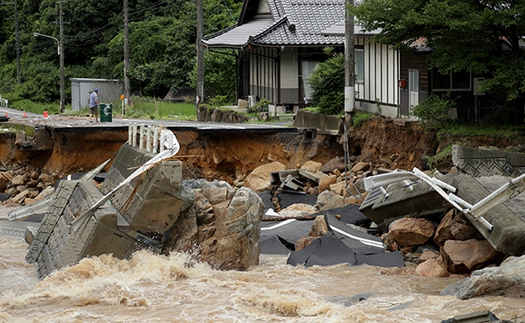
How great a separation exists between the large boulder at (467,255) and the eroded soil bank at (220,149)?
31.3 ft

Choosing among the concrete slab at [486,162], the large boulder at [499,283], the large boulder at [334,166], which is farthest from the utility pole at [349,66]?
the large boulder at [499,283]

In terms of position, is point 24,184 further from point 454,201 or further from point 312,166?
point 454,201

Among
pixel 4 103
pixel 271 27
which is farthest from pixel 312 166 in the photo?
pixel 4 103

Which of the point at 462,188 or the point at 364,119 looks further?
the point at 364,119

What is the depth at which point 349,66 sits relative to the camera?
27172mm

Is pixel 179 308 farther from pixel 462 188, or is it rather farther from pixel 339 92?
pixel 339 92

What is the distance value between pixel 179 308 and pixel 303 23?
1004 inches

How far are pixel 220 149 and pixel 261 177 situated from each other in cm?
318

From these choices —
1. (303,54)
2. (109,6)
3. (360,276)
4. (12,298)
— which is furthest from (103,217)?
(109,6)

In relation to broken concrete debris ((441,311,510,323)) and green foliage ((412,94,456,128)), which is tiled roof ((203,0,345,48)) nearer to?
green foliage ((412,94,456,128))

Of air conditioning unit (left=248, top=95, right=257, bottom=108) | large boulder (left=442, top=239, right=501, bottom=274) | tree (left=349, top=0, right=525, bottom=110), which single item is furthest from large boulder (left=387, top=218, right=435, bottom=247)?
air conditioning unit (left=248, top=95, right=257, bottom=108)

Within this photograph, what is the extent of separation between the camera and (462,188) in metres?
16.7

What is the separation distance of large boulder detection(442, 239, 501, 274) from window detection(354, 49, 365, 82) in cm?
1461

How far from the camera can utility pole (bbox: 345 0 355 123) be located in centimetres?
2659
